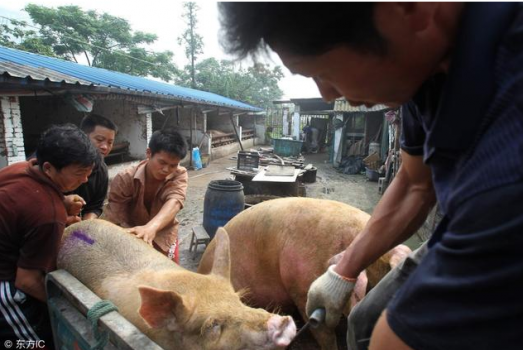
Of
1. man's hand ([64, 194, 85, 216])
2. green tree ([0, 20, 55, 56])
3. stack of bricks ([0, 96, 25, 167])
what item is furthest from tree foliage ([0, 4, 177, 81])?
man's hand ([64, 194, 85, 216])

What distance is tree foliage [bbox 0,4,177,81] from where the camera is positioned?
23.3 m

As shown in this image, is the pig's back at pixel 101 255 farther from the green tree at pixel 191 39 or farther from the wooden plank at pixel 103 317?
the green tree at pixel 191 39

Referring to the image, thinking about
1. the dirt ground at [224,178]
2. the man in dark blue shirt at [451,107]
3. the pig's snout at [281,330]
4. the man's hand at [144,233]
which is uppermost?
the man in dark blue shirt at [451,107]

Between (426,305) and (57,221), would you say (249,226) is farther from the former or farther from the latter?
(426,305)

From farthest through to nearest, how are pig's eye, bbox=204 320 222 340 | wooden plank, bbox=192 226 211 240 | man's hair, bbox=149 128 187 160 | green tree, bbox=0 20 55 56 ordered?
green tree, bbox=0 20 55 56, wooden plank, bbox=192 226 211 240, man's hair, bbox=149 128 187 160, pig's eye, bbox=204 320 222 340

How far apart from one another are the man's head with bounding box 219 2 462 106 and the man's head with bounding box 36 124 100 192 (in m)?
1.83

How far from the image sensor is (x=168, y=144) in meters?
3.59

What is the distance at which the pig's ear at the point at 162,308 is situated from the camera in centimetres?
169

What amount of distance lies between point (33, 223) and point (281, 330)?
1.61 meters

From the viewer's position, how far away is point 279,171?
897cm

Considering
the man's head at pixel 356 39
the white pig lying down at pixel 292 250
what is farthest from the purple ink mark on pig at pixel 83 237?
the man's head at pixel 356 39

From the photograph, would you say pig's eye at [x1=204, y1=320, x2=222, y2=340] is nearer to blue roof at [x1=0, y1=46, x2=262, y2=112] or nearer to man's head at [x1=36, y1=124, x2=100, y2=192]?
man's head at [x1=36, y1=124, x2=100, y2=192]

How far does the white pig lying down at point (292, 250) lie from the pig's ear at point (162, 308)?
79 cm

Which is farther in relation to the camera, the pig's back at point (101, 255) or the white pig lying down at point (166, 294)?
the pig's back at point (101, 255)
